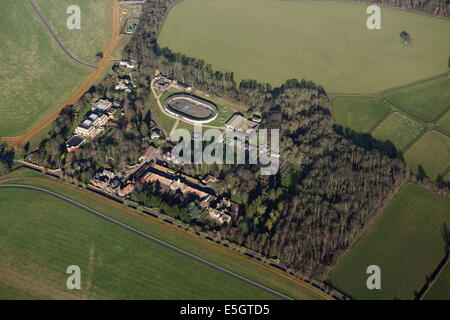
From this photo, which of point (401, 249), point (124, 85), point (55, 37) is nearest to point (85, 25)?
point (55, 37)

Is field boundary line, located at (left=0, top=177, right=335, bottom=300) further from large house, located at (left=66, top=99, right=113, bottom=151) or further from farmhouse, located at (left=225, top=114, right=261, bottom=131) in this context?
farmhouse, located at (left=225, top=114, right=261, bottom=131)

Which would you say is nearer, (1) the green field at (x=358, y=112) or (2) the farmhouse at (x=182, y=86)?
(1) the green field at (x=358, y=112)

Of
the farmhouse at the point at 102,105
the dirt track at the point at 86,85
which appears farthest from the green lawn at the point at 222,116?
the dirt track at the point at 86,85

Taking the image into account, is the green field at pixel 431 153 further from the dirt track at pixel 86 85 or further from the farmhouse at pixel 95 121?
the dirt track at pixel 86 85

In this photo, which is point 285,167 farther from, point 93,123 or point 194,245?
point 93,123

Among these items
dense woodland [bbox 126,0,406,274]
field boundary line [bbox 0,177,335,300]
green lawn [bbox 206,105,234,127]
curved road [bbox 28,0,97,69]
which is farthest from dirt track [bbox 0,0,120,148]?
green lawn [bbox 206,105,234,127]
